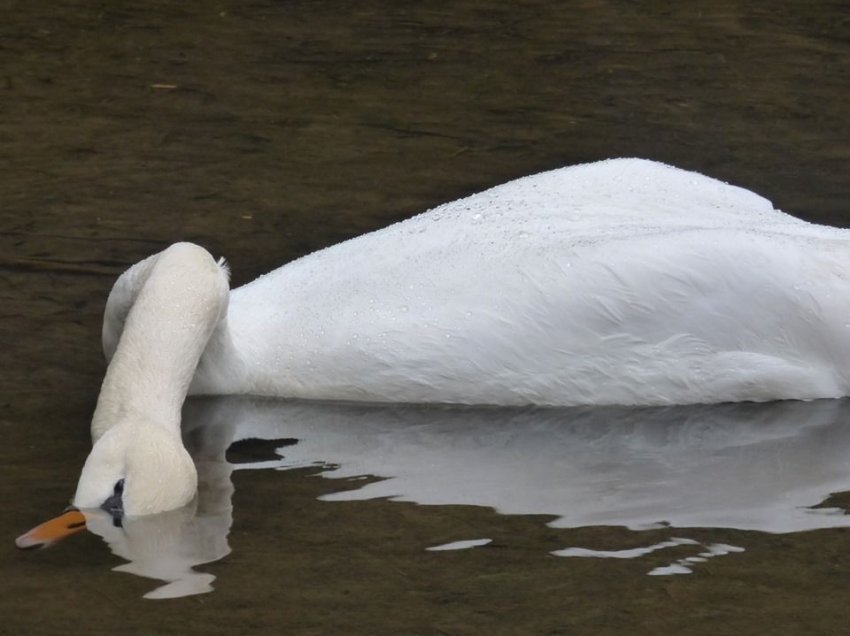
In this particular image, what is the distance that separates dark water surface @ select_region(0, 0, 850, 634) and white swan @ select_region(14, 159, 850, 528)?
0.19 meters

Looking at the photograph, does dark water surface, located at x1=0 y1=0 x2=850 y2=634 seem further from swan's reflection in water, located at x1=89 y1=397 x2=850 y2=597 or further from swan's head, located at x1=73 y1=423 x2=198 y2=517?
swan's head, located at x1=73 y1=423 x2=198 y2=517

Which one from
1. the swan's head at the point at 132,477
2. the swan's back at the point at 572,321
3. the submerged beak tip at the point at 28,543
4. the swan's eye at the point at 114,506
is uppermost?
the swan's back at the point at 572,321

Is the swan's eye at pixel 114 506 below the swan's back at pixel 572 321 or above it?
below

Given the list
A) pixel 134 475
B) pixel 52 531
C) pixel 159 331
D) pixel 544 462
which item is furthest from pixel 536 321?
pixel 52 531

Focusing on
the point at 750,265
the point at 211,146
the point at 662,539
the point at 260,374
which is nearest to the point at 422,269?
the point at 260,374

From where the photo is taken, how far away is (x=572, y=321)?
7137 millimetres

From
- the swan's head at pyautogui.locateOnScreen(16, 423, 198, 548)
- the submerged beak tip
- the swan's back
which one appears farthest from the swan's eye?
the swan's back

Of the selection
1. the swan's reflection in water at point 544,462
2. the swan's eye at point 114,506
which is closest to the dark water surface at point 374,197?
the swan's reflection in water at point 544,462

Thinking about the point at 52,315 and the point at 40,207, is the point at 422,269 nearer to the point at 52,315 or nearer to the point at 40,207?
the point at 52,315

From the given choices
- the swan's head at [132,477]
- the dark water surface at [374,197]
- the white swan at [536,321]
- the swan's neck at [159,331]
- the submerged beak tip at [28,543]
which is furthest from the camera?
the white swan at [536,321]

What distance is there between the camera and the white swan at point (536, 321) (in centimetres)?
714

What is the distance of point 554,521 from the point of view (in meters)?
6.25

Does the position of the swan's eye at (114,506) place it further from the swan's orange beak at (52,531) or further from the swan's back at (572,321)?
the swan's back at (572,321)

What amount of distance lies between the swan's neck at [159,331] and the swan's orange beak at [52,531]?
1.54 ft
